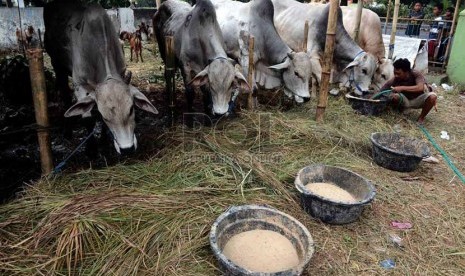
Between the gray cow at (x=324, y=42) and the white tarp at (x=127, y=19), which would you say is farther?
the white tarp at (x=127, y=19)

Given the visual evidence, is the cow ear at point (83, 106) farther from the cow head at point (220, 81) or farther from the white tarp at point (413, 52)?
the white tarp at point (413, 52)

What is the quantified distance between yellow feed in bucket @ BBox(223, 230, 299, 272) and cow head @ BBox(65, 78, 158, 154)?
5.02 ft

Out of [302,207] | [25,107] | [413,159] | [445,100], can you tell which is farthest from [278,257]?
[445,100]

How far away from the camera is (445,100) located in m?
7.73

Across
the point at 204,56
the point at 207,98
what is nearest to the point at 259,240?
the point at 207,98

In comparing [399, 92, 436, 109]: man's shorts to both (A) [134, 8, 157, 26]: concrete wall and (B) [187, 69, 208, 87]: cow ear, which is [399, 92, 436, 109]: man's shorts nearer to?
(B) [187, 69, 208, 87]: cow ear

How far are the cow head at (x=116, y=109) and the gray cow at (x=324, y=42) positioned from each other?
4080 millimetres

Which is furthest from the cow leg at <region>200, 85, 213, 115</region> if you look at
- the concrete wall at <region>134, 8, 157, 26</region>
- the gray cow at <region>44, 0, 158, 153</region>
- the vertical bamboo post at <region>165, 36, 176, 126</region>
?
the concrete wall at <region>134, 8, 157, 26</region>

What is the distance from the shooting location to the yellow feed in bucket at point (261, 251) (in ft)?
8.29

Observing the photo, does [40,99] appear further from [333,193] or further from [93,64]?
[333,193]

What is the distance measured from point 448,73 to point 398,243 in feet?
26.7

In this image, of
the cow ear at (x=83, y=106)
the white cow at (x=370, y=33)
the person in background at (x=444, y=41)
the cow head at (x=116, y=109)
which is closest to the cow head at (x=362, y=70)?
the white cow at (x=370, y=33)

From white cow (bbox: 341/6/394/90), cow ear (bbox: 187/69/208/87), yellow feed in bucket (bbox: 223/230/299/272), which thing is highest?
white cow (bbox: 341/6/394/90)

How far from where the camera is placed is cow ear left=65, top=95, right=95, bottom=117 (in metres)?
3.60
